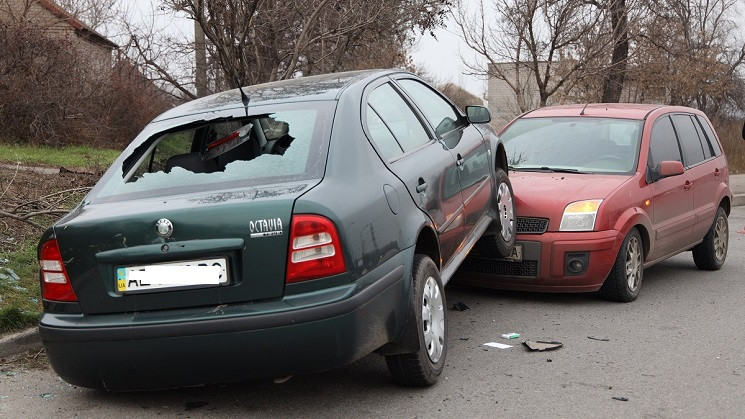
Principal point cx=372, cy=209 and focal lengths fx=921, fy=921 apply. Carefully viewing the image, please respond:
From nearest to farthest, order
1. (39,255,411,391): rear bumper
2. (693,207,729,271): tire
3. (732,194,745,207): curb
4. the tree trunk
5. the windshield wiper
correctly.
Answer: (39,255,411,391): rear bumper → the windshield wiper → (693,207,729,271): tire → the tree trunk → (732,194,745,207): curb

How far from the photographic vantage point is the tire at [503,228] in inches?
273

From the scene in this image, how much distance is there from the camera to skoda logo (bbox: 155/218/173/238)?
164 inches

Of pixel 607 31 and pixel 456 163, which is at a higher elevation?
pixel 607 31

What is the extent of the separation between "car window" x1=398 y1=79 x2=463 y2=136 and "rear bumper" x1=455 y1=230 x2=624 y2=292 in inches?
46.4

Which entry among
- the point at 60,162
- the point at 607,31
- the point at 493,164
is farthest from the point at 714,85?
the point at 493,164

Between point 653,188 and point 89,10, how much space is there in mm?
30136

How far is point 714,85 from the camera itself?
1555 inches

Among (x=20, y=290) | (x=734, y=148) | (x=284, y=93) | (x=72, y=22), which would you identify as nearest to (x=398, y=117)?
(x=284, y=93)

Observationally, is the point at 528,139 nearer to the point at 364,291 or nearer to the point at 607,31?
the point at 364,291

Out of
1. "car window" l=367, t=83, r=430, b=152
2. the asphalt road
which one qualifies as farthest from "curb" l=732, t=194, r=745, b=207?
"car window" l=367, t=83, r=430, b=152

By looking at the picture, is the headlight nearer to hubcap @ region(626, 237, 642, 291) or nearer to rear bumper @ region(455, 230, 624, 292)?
rear bumper @ region(455, 230, 624, 292)

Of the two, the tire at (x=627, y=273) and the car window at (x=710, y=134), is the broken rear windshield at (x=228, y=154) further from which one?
the car window at (x=710, y=134)

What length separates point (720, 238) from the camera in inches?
369

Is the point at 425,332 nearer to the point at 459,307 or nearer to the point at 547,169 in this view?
the point at 459,307
